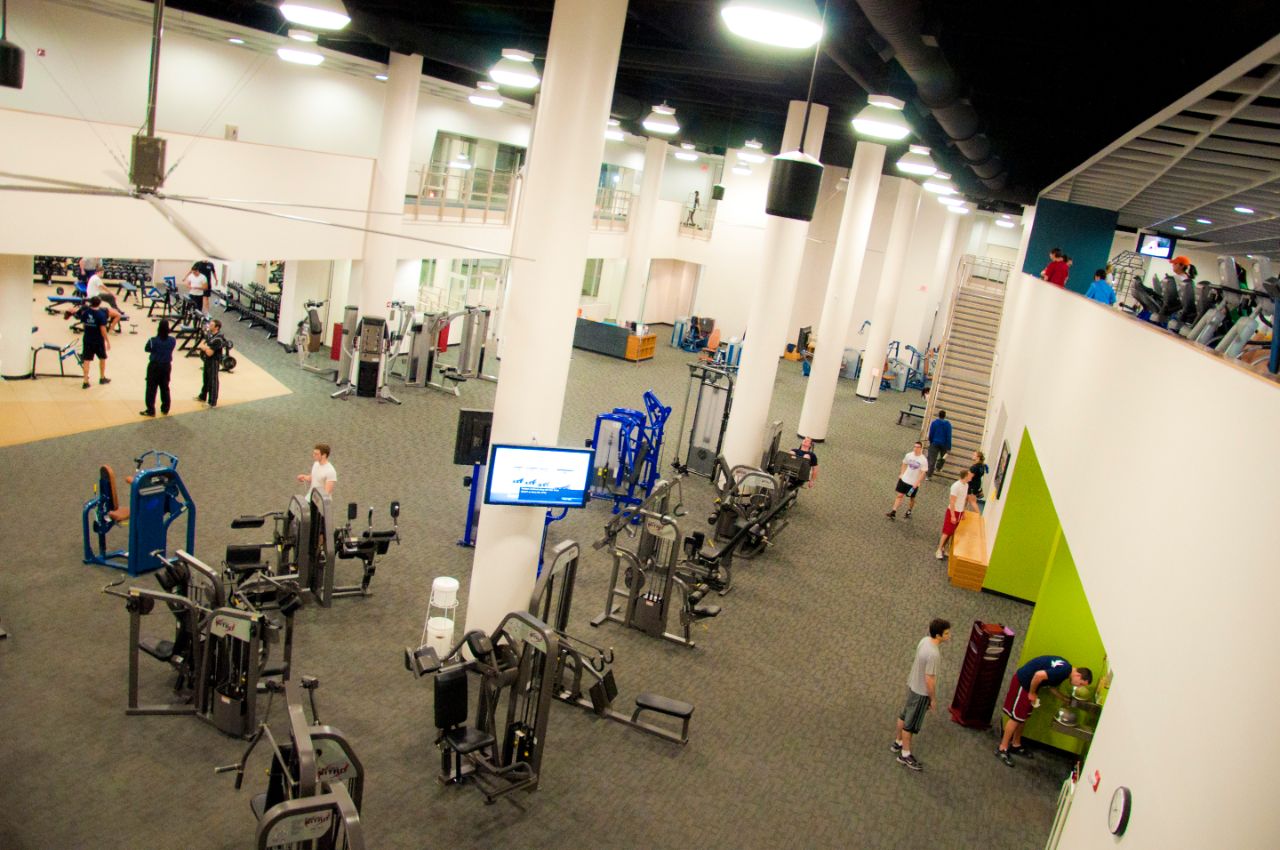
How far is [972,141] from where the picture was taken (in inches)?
469

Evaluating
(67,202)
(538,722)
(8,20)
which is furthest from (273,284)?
(538,722)

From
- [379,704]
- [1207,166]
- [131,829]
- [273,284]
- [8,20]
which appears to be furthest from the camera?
[273,284]

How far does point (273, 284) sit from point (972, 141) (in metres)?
16.6

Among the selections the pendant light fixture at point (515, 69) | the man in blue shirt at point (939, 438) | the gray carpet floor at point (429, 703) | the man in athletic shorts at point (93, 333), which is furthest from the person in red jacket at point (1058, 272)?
the man in athletic shorts at point (93, 333)

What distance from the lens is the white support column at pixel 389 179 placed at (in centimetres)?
1634

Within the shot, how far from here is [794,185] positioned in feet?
21.4

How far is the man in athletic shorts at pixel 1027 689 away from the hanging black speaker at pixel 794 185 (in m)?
4.36

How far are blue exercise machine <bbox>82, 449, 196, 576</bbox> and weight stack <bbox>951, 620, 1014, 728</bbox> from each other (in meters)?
7.17

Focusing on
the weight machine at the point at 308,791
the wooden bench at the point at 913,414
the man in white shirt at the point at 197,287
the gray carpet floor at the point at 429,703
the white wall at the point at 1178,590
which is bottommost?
the gray carpet floor at the point at 429,703

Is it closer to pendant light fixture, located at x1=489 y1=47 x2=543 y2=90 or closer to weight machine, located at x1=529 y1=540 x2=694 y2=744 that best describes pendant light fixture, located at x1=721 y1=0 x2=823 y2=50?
weight machine, located at x1=529 y1=540 x2=694 y2=744

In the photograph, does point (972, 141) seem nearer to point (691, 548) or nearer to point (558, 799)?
point (691, 548)

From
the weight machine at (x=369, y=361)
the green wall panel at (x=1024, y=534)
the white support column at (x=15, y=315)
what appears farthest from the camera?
the weight machine at (x=369, y=361)

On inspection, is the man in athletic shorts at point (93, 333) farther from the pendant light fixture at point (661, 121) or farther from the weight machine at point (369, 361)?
the pendant light fixture at point (661, 121)

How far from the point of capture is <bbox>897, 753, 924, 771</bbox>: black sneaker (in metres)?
7.65
